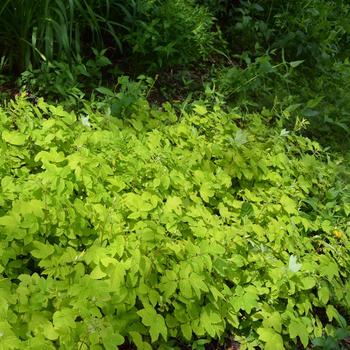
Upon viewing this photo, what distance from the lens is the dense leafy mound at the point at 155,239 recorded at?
5.53 feet

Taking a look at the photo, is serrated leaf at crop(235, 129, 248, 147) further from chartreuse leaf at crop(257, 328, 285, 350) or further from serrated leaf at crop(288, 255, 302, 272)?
chartreuse leaf at crop(257, 328, 285, 350)

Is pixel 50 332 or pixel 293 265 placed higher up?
pixel 50 332

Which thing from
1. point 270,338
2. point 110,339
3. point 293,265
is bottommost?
point 270,338

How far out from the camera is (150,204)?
204 cm

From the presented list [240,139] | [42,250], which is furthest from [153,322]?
[240,139]

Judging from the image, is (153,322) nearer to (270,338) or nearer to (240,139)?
(270,338)

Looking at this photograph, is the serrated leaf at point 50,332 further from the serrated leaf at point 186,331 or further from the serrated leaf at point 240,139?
the serrated leaf at point 240,139

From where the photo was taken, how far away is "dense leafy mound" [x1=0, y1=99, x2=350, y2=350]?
1.69 meters

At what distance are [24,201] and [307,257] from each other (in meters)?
1.33

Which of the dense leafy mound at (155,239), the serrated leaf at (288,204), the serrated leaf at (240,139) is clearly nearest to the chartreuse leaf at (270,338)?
the dense leafy mound at (155,239)

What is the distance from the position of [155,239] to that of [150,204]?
0.65 ft

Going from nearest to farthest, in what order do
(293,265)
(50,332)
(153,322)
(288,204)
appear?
1. (50,332)
2. (153,322)
3. (293,265)
4. (288,204)

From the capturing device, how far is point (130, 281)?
1.76m

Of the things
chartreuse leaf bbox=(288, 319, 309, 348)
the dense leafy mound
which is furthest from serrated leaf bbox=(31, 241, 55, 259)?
chartreuse leaf bbox=(288, 319, 309, 348)
